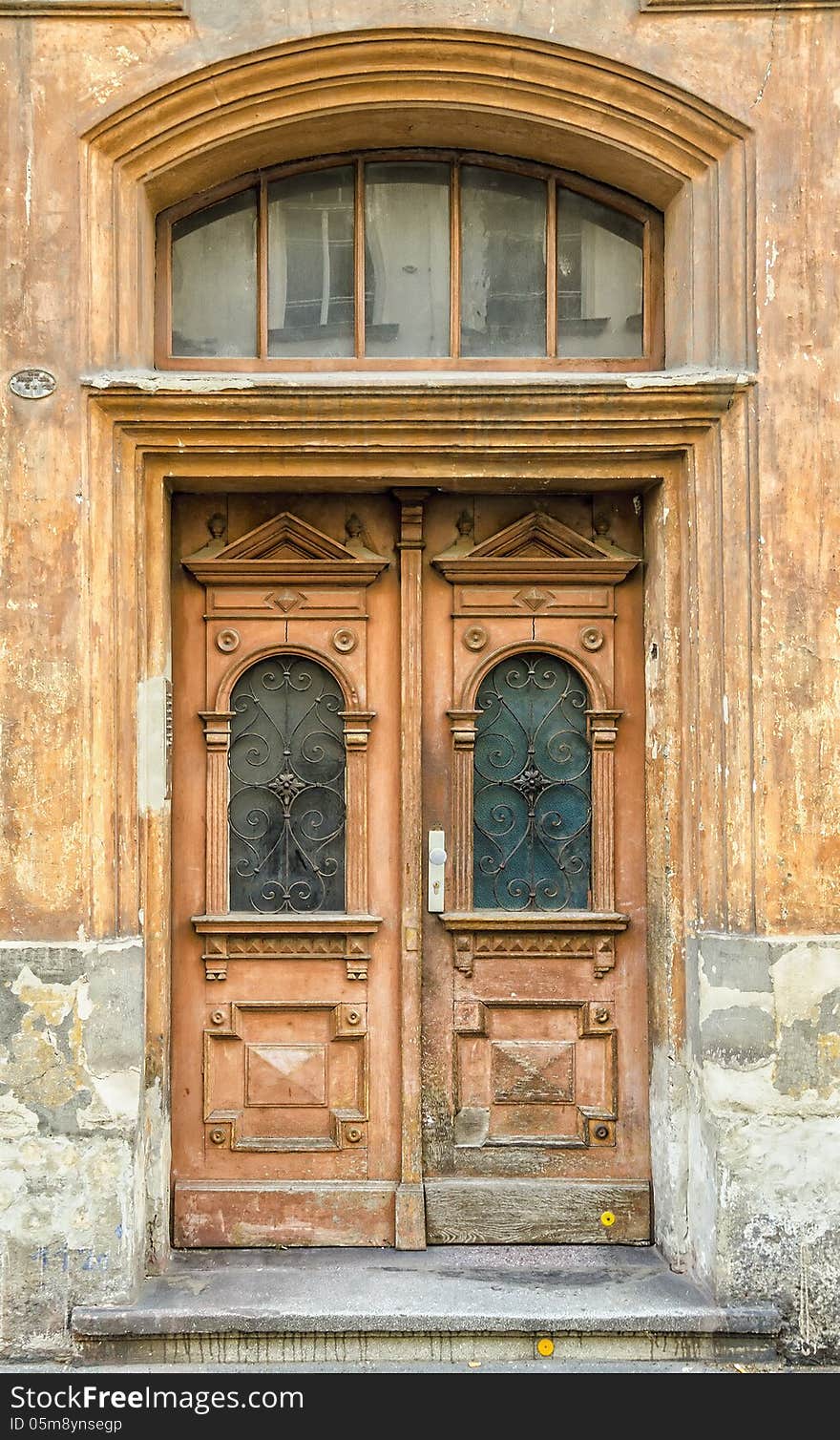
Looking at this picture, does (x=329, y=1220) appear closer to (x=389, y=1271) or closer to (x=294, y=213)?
(x=389, y=1271)

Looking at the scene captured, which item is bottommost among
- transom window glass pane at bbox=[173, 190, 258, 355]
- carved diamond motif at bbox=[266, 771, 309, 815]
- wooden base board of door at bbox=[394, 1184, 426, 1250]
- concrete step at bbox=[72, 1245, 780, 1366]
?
concrete step at bbox=[72, 1245, 780, 1366]

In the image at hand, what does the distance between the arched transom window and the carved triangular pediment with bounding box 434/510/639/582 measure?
0.60m

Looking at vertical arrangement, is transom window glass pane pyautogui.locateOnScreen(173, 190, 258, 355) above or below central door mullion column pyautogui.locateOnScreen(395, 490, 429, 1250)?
above

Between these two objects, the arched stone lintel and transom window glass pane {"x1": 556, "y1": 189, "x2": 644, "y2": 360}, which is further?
transom window glass pane {"x1": 556, "y1": 189, "x2": 644, "y2": 360}

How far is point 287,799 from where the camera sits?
4.91 metres

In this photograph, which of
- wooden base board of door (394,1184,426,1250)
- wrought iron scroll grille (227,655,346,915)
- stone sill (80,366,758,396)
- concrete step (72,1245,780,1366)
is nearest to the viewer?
concrete step (72,1245,780,1366)

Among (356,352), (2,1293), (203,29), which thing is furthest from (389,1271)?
(203,29)

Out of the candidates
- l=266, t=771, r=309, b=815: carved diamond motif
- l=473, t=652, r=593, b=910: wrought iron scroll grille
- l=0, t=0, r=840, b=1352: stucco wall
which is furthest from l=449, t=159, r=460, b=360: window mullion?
l=266, t=771, r=309, b=815: carved diamond motif

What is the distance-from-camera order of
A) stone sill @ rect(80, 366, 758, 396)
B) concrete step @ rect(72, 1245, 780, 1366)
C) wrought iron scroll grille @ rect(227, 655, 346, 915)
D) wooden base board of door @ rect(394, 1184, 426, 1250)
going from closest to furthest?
1. concrete step @ rect(72, 1245, 780, 1366)
2. stone sill @ rect(80, 366, 758, 396)
3. wooden base board of door @ rect(394, 1184, 426, 1250)
4. wrought iron scroll grille @ rect(227, 655, 346, 915)

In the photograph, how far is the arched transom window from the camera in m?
4.85

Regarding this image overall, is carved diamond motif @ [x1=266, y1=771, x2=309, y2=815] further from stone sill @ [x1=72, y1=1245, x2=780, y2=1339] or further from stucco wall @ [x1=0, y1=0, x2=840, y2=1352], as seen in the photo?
stone sill @ [x1=72, y1=1245, x2=780, y2=1339]

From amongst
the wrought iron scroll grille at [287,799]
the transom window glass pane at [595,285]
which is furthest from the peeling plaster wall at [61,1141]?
the transom window glass pane at [595,285]

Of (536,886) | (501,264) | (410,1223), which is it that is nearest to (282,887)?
(536,886)

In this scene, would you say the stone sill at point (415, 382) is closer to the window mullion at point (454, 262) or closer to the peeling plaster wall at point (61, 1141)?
the window mullion at point (454, 262)
